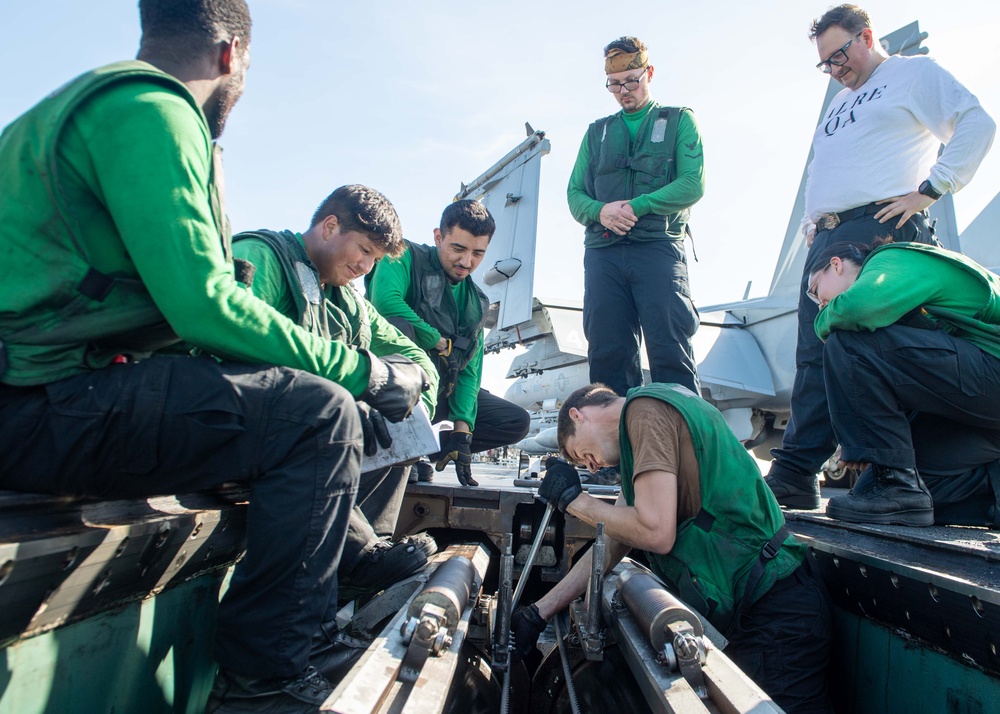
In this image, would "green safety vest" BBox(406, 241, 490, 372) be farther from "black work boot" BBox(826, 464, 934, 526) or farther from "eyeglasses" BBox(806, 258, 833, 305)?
"black work boot" BBox(826, 464, 934, 526)

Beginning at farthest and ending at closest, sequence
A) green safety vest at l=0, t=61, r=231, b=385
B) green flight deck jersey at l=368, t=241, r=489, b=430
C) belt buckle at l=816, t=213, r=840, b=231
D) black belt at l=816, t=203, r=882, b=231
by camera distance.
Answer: green flight deck jersey at l=368, t=241, r=489, b=430, belt buckle at l=816, t=213, r=840, b=231, black belt at l=816, t=203, r=882, b=231, green safety vest at l=0, t=61, r=231, b=385

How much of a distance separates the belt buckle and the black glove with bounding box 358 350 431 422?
2.40 metres

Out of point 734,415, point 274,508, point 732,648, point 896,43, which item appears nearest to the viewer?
point 274,508

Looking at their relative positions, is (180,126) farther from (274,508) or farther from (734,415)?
(734,415)

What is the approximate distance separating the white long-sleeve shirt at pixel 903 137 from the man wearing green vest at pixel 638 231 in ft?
2.48

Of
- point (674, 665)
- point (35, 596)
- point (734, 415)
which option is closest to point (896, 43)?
point (734, 415)

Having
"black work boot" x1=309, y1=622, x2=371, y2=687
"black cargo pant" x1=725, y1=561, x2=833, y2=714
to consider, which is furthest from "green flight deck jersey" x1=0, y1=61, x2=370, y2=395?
"black cargo pant" x1=725, y1=561, x2=833, y2=714

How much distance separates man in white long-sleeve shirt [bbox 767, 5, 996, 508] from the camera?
9.91ft

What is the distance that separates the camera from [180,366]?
4.62 ft

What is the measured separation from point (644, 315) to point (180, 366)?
8.94 ft

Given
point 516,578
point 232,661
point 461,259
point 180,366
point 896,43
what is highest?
point 896,43

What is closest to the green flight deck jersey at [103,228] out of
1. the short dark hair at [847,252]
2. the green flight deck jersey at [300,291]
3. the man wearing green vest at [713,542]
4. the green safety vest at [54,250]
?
the green safety vest at [54,250]

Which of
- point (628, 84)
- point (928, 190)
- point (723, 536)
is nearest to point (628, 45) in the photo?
point (628, 84)

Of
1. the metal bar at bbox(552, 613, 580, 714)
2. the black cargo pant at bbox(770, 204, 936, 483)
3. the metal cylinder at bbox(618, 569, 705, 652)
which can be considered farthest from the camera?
the black cargo pant at bbox(770, 204, 936, 483)
